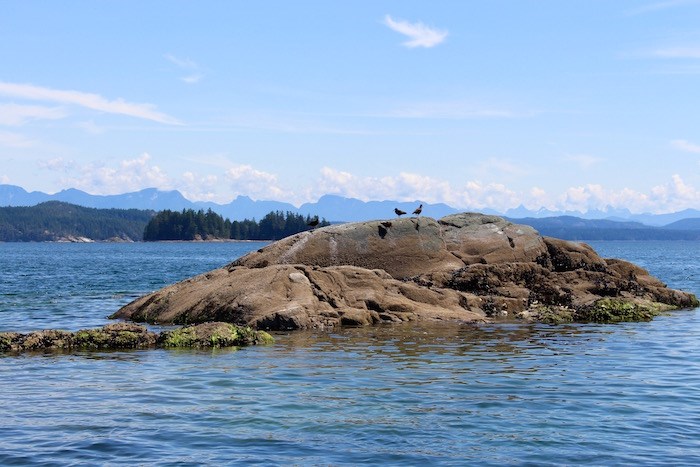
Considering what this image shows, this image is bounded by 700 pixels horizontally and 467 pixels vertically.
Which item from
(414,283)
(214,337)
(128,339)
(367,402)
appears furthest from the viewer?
(414,283)

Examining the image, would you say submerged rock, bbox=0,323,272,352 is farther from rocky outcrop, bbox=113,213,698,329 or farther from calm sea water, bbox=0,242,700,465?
rocky outcrop, bbox=113,213,698,329

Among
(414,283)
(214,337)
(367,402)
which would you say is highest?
(414,283)

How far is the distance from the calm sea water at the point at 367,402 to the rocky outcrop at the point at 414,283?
9.44 feet

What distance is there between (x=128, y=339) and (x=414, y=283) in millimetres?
11481

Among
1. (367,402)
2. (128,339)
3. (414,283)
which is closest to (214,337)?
(128,339)

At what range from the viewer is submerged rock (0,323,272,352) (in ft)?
68.0

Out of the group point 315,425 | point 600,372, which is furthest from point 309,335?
point 315,425

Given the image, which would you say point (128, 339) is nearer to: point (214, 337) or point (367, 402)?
point (214, 337)

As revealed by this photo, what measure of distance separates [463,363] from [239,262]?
50.6 ft

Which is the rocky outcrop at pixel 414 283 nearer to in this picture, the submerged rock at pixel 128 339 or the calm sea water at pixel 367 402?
the submerged rock at pixel 128 339

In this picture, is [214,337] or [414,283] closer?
[214,337]

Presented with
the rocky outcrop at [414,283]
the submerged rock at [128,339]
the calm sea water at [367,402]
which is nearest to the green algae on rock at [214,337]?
the submerged rock at [128,339]

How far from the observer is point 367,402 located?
14508mm

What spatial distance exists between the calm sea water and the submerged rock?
953 mm
